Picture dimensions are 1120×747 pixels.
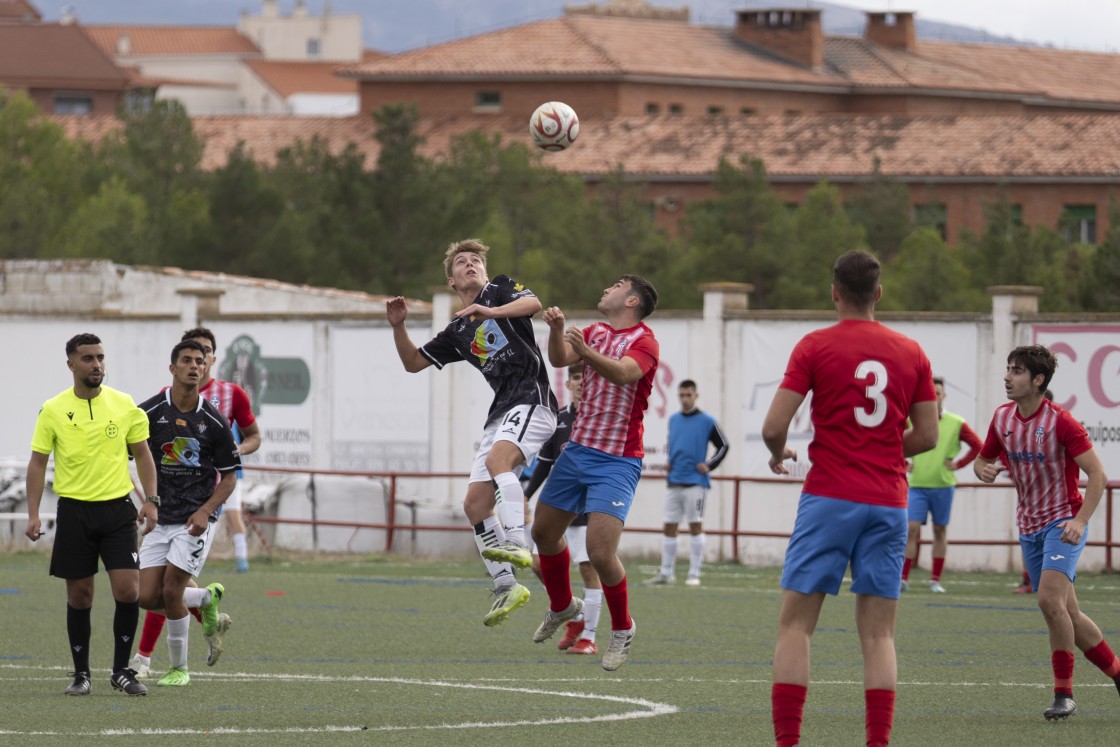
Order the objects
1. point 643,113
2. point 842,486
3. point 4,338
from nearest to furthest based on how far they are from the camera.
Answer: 1. point 842,486
2. point 4,338
3. point 643,113

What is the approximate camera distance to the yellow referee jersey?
1109 cm

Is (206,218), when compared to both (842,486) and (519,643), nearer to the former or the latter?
(519,643)

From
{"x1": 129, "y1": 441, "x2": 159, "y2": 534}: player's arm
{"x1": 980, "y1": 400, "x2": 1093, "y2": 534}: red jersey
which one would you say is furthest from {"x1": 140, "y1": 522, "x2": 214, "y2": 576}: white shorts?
{"x1": 980, "y1": 400, "x2": 1093, "y2": 534}: red jersey

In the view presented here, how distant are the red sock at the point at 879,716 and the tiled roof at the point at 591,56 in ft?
223

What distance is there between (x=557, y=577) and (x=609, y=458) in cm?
84

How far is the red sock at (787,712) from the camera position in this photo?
26.3 feet

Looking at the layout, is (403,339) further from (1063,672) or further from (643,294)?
(1063,672)

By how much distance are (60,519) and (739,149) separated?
186 feet

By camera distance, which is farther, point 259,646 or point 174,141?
point 174,141

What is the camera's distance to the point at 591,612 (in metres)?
13.3

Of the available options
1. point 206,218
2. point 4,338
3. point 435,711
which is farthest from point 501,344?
point 206,218

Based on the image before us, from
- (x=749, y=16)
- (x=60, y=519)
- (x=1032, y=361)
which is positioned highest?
(x=749, y=16)

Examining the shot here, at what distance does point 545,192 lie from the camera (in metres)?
49.8

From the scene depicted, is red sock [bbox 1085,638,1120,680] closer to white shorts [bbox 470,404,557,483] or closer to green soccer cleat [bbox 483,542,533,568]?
green soccer cleat [bbox 483,542,533,568]
